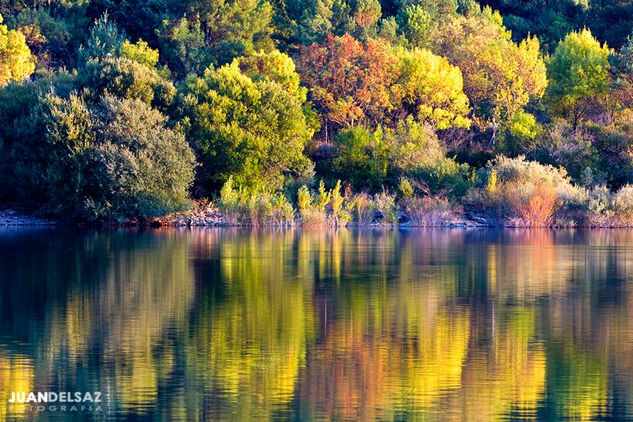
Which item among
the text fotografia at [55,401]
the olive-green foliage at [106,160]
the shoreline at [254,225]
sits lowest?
the text fotografia at [55,401]

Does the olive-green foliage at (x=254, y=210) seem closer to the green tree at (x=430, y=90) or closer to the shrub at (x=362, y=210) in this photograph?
the shrub at (x=362, y=210)

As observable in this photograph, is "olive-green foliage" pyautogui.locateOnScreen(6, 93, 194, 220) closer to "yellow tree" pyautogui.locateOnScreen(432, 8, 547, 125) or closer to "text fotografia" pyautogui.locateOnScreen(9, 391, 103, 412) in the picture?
"yellow tree" pyautogui.locateOnScreen(432, 8, 547, 125)

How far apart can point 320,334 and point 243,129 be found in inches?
1471

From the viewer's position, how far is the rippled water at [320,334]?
14.7m

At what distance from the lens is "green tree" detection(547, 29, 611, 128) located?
6469 cm

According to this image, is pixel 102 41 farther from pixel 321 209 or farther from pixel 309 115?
pixel 321 209

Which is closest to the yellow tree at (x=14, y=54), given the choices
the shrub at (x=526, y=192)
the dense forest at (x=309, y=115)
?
the dense forest at (x=309, y=115)

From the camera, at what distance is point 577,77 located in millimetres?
64875

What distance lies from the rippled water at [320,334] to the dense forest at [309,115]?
1711 centimetres

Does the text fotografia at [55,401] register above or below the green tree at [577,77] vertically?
below

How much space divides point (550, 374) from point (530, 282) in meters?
11.8

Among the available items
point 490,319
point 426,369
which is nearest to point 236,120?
point 490,319

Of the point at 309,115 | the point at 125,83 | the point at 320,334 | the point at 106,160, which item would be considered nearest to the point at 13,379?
the point at 320,334

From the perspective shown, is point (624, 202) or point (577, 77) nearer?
point (624, 202)
